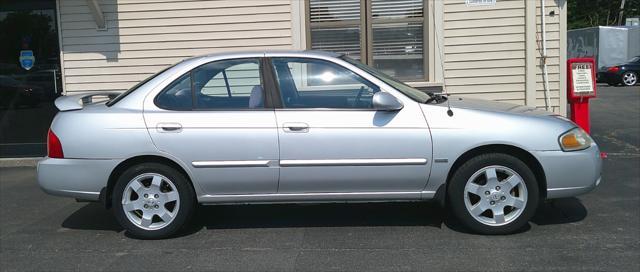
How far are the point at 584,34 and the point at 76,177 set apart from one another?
95.9 ft

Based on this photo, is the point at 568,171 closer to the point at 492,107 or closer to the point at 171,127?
the point at 492,107

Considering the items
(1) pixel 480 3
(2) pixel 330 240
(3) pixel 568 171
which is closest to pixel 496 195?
(3) pixel 568 171

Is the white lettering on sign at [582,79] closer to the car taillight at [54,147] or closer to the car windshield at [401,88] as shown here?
the car windshield at [401,88]

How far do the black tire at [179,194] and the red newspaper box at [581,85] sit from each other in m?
4.97

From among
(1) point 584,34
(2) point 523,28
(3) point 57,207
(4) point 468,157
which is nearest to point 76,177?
(3) point 57,207

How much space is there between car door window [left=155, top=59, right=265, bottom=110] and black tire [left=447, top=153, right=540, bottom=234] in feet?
5.56

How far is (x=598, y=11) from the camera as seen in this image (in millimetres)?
46719

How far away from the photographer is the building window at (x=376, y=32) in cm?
919

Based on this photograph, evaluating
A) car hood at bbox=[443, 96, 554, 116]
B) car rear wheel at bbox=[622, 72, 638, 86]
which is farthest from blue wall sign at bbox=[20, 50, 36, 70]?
car rear wheel at bbox=[622, 72, 638, 86]

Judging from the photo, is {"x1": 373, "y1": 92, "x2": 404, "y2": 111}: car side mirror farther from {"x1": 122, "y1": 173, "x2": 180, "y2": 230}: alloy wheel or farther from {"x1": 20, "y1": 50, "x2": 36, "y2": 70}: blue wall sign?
{"x1": 20, "y1": 50, "x2": 36, "y2": 70}: blue wall sign

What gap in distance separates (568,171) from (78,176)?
12.9 feet

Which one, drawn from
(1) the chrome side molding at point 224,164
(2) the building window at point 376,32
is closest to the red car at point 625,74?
(2) the building window at point 376,32

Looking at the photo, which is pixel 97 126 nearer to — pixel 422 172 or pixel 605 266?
pixel 422 172

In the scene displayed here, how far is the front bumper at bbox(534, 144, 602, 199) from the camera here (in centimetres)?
524
